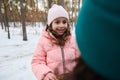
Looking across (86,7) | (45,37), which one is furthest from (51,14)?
(86,7)

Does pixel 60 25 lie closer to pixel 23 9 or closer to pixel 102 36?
pixel 102 36

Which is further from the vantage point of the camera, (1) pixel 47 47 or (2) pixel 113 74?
(1) pixel 47 47

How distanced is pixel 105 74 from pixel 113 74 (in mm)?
23

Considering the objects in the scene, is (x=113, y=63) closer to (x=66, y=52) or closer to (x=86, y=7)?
(x=86, y=7)

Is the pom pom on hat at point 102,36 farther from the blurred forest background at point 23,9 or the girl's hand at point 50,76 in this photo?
the blurred forest background at point 23,9

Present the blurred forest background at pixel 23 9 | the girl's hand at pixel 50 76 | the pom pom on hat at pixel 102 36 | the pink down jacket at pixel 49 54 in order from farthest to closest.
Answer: the blurred forest background at pixel 23 9 < the pink down jacket at pixel 49 54 < the girl's hand at pixel 50 76 < the pom pom on hat at pixel 102 36

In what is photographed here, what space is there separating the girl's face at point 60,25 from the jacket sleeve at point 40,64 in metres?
0.20

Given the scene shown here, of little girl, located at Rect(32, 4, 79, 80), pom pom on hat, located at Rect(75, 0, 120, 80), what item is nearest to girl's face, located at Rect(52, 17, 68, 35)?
little girl, located at Rect(32, 4, 79, 80)

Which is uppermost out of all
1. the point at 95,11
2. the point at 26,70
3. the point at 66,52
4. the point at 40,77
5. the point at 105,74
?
the point at 95,11

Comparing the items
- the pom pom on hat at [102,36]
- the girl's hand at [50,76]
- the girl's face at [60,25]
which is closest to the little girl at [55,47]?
the girl's face at [60,25]

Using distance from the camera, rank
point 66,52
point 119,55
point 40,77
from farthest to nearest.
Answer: point 66,52, point 40,77, point 119,55

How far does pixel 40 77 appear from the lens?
2.15m

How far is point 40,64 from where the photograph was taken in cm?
223

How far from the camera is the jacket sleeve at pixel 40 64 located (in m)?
2.13
